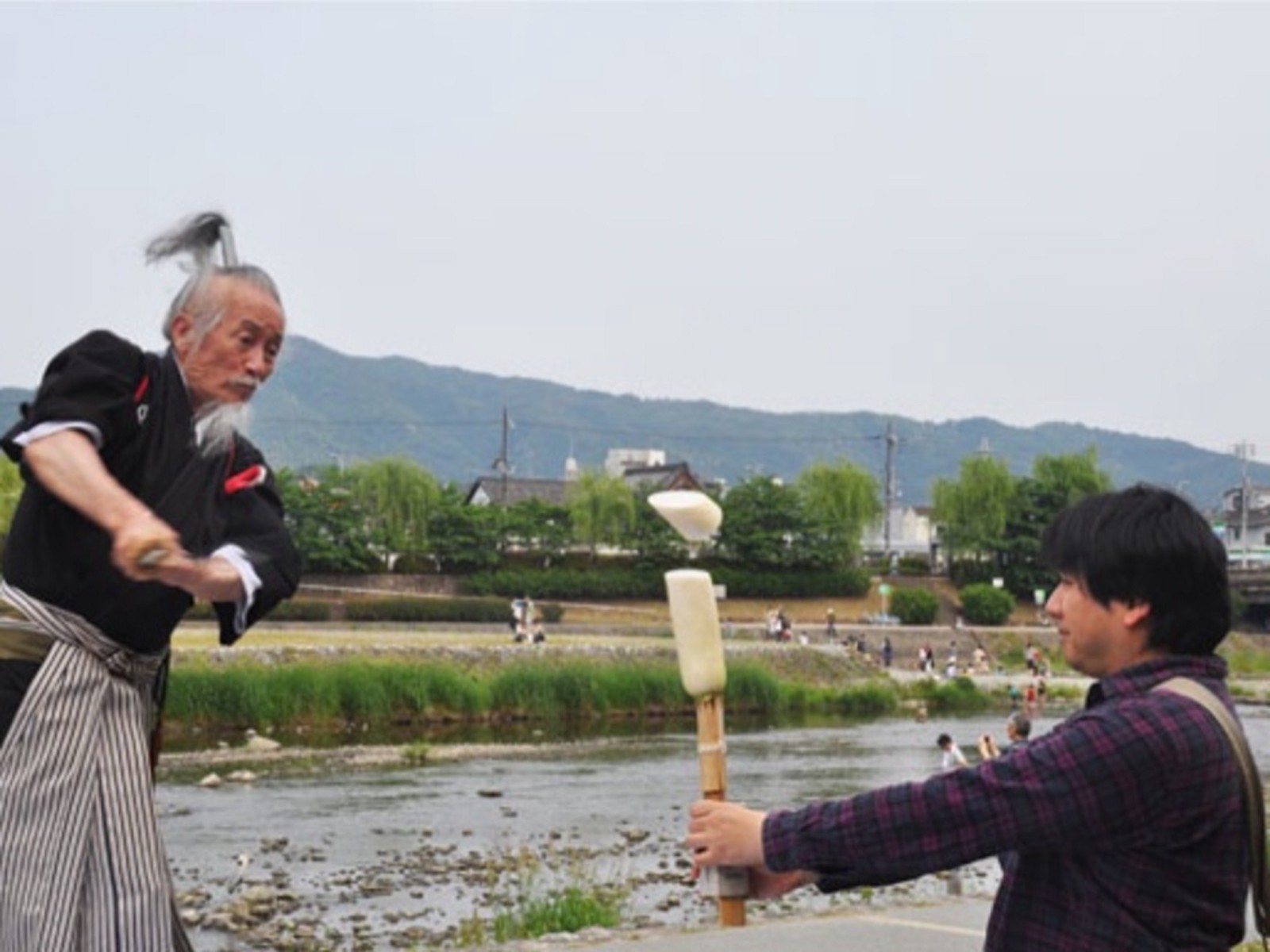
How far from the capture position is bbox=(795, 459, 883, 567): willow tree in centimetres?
8019

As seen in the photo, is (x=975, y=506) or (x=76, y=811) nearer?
(x=76, y=811)

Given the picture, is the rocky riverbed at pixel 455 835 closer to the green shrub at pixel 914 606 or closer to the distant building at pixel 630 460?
the green shrub at pixel 914 606

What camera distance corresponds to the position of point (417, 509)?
7544cm

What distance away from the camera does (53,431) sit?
3.11m

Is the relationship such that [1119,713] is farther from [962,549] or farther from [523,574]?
A: [962,549]

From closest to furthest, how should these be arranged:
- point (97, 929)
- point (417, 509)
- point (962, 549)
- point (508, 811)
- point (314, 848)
→ point (97, 929), point (314, 848), point (508, 811), point (417, 509), point (962, 549)

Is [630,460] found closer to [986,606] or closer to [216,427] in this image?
[986,606]

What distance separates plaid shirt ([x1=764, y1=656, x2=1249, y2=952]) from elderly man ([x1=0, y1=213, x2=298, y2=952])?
1169 millimetres

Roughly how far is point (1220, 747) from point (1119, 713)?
0.48 ft

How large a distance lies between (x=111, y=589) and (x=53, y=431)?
0.32m

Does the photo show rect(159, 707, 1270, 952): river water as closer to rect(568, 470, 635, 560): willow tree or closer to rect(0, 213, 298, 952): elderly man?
rect(0, 213, 298, 952): elderly man

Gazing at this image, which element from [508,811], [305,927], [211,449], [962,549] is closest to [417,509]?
[962,549]

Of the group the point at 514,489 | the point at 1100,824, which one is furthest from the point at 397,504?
the point at 1100,824

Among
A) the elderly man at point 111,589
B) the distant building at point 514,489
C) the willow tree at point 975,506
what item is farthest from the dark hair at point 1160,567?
the distant building at point 514,489
